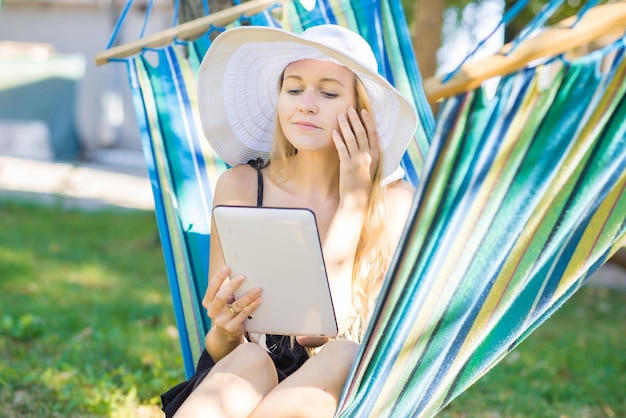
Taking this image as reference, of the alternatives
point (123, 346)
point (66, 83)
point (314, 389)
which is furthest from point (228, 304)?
point (66, 83)

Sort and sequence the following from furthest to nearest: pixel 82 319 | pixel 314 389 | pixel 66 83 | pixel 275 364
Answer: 1. pixel 66 83
2. pixel 82 319
3. pixel 275 364
4. pixel 314 389

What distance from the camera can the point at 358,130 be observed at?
6.66 feet

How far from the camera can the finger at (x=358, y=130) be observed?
2018 millimetres

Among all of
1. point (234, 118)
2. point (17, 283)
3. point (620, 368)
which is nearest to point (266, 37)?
point (234, 118)

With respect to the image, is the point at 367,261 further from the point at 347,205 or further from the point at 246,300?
the point at 246,300

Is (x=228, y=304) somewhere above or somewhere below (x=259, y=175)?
below

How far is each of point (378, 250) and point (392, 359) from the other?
0.46m

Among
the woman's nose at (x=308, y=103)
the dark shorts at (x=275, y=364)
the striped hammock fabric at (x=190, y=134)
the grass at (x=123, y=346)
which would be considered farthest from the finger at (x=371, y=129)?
the grass at (x=123, y=346)

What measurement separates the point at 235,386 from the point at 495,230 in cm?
62

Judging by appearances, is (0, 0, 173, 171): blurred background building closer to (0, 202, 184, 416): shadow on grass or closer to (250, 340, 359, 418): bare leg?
(0, 202, 184, 416): shadow on grass

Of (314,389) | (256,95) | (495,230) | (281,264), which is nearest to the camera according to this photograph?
(495,230)

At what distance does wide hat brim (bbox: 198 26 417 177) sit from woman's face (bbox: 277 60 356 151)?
3cm

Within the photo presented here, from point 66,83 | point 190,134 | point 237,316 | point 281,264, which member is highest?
point 190,134

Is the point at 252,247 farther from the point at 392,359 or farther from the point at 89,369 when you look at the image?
the point at 89,369
